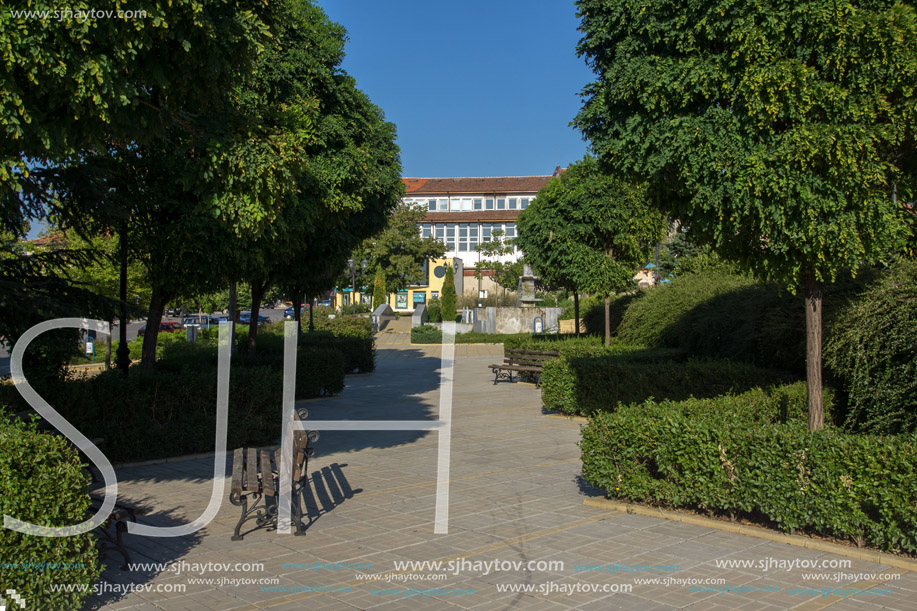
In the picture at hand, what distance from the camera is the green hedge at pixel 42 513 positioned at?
4.31 metres

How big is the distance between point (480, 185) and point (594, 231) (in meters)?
65.2

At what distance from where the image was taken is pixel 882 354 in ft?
26.2

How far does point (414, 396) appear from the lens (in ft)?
55.5

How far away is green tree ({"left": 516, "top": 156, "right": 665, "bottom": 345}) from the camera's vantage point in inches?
701

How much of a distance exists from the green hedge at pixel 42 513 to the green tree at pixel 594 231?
45.9ft

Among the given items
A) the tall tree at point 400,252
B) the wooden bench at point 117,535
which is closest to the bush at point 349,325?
the tall tree at point 400,252

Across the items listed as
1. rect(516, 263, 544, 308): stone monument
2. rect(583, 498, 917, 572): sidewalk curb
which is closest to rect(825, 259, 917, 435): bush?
rect(583, 498, 917, 572): sidewalk curb

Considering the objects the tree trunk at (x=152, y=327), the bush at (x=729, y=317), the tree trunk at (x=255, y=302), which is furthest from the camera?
the tree trunk at (x=255, y=302)

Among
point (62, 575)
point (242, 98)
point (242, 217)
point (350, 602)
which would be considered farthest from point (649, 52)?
point (62, 575)

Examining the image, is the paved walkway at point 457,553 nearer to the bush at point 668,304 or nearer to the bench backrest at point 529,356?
the bush at point 668,304

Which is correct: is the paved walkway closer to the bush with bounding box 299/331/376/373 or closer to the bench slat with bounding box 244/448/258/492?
the bench slat with bounding box 244/448/258/492

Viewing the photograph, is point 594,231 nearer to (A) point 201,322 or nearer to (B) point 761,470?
(B) point 761,470

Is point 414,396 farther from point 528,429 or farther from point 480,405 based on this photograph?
point 528,429

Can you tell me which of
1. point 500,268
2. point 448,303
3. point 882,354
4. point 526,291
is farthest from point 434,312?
point 882,354
